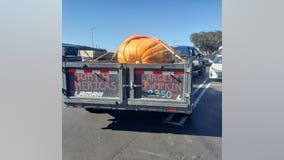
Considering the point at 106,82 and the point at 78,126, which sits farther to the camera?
the point at 78,126

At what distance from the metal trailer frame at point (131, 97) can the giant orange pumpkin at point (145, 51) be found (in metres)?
0.26

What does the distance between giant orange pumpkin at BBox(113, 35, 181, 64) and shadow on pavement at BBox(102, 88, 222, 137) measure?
1120mm

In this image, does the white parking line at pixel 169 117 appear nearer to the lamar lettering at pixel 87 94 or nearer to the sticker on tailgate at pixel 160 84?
the sticker on tailgate at pixel 160 84

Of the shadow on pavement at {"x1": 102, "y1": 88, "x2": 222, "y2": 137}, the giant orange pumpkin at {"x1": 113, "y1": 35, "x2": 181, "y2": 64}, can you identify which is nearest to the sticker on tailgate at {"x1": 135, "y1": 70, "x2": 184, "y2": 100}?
the giant orange pumpkin at {"x1": 113, "y1": 35, "x2": 181, "y2": 64}

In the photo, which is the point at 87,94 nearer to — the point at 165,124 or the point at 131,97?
the point at 131,97

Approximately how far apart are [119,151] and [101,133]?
67 cm

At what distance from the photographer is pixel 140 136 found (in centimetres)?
320

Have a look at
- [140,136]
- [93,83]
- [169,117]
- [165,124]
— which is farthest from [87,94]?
[169,117]

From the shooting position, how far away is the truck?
9.48ft

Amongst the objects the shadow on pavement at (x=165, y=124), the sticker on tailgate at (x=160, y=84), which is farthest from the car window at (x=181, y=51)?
the sticker on tailgate at (x=160, y=84)

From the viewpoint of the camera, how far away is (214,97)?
18.9 ft

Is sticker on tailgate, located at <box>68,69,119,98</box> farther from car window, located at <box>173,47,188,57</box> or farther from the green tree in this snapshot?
car window, located at <box>173,47,188,57</box>
